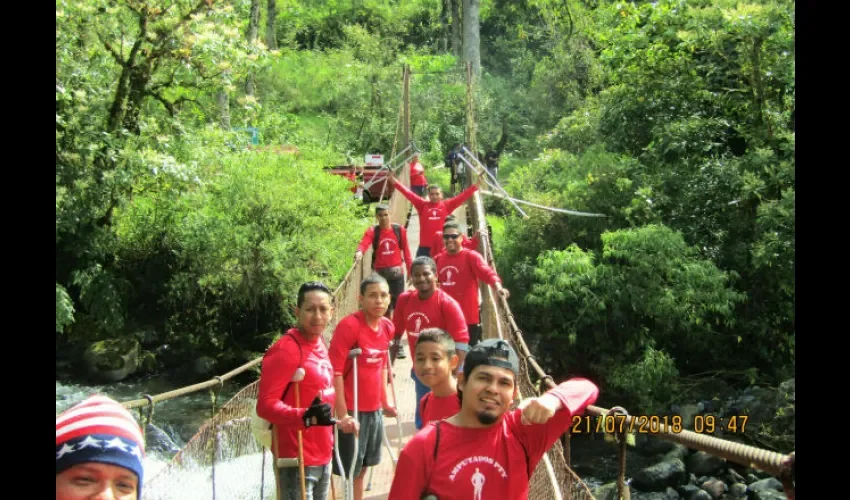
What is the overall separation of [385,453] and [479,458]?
3597 millimetres

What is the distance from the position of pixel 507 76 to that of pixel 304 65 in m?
5.89

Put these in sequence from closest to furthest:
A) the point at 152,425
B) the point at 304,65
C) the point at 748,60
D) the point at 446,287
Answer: the point at 446,287 < the point at 152,425 < the point at 748,60 < the point at 304,65

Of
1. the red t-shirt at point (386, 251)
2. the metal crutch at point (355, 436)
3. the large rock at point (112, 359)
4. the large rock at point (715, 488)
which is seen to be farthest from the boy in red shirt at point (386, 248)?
the large rock at point (112, 359)

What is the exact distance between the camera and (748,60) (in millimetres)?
10570

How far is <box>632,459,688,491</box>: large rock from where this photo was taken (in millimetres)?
8797

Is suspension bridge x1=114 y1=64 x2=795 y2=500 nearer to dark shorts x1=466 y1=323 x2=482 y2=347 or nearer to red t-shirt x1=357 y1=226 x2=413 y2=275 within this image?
dark shorts x1=466 y1=323 x2=482 y2=347

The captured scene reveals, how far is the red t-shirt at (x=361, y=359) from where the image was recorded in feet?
12.2

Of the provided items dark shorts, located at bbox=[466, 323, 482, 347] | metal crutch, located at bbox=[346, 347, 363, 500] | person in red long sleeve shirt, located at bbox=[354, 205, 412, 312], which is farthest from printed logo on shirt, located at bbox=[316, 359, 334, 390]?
person in red long sleeve shirt, located at bbox=[354, 205, 412, 312]

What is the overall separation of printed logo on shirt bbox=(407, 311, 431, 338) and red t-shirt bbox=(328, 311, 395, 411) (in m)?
0.37

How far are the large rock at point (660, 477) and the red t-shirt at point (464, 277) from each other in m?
4.60

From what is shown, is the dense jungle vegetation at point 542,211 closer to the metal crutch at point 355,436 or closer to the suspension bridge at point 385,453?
the suspension bridge at point 385,453

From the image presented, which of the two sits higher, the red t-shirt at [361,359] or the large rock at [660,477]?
the red t-shirt at [361,359]
